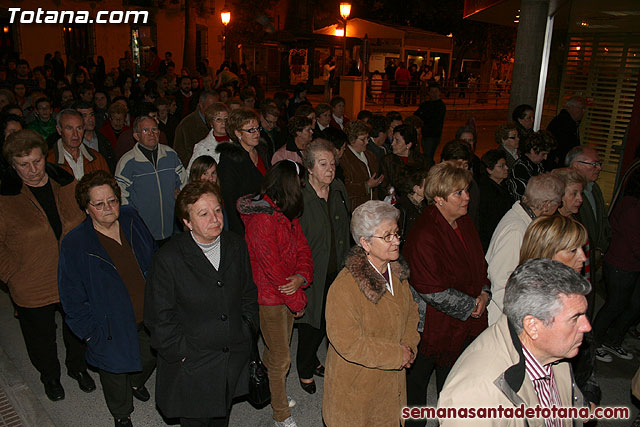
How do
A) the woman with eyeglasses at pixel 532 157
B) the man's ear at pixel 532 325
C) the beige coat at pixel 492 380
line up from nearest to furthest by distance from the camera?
the beige coat at pixel 492 380 → the man's ear at pixel 532 325 → the woman with eyeglasses at pixel 532 157

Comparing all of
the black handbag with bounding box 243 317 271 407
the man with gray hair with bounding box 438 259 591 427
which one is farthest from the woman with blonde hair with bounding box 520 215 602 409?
the black handbag with bounding box 243 317 271 407

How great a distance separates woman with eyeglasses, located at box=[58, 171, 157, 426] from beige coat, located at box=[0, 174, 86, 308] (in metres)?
0.76

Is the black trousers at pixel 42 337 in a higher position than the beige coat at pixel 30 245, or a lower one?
lower

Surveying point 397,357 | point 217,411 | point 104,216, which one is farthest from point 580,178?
point 104,216

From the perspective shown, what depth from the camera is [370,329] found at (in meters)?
3.03

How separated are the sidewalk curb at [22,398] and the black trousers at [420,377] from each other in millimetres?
3045

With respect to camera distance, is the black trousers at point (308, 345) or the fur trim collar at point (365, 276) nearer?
the fur trim collar at point (365, 276)

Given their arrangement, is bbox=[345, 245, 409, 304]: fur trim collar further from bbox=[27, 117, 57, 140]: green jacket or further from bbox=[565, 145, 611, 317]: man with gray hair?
bbox=[27, 117, 57, 140]: green jacket

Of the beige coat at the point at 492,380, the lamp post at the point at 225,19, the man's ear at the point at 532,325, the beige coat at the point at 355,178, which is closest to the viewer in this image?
the beige coat at the point at 492,380

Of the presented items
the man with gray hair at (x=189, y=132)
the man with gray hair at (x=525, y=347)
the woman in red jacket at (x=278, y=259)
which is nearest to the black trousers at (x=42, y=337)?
the woman in red jacket at (x=278, y=259)

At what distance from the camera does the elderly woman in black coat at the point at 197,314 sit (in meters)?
3.13

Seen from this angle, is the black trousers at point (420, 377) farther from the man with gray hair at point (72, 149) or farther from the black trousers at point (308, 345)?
the man with gray hair at point (72, 149)

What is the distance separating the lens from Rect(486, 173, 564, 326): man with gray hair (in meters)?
3.83

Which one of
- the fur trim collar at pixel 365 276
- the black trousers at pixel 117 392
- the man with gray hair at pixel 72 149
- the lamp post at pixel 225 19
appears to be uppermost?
the lamp post at pixel 225 19
